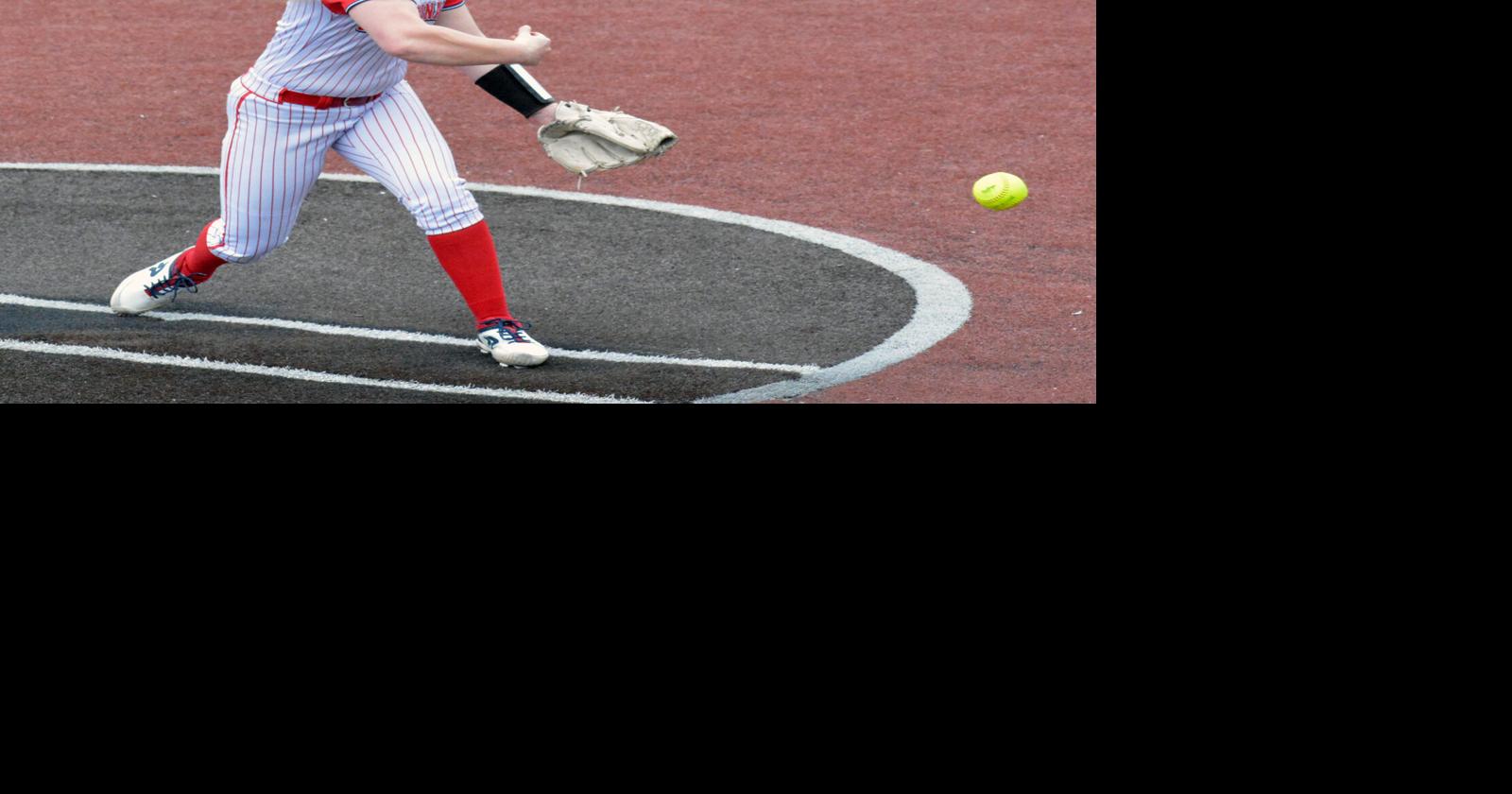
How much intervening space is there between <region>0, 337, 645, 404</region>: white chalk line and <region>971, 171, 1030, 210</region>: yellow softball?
225 centimetres

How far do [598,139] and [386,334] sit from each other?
3.39ft

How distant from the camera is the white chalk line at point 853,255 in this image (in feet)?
18.5

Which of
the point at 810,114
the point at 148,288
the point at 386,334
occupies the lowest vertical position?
the point at 386,334

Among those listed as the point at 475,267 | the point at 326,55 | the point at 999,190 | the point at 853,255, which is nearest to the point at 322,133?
the point at 326,55

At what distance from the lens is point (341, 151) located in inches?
230

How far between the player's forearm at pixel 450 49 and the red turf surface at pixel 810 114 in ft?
4.52

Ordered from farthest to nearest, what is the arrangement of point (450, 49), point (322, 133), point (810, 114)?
1. point (810, 114)
2. point (322, 133)
3. point (450, 49)

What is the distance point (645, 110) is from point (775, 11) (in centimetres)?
335

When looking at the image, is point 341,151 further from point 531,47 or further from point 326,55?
point 531,47

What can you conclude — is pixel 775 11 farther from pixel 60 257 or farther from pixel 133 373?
pixel 133 373

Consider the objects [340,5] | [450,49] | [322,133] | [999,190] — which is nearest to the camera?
[450,49]

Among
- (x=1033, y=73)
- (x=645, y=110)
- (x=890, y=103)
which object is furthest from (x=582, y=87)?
(x=1033, y=73)

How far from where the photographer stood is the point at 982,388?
18.5ft

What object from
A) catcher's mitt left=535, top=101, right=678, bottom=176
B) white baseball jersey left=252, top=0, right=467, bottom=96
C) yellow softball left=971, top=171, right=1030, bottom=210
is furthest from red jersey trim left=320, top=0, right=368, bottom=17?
yellow softball left=971, top=171, right=1030, bottom=210
